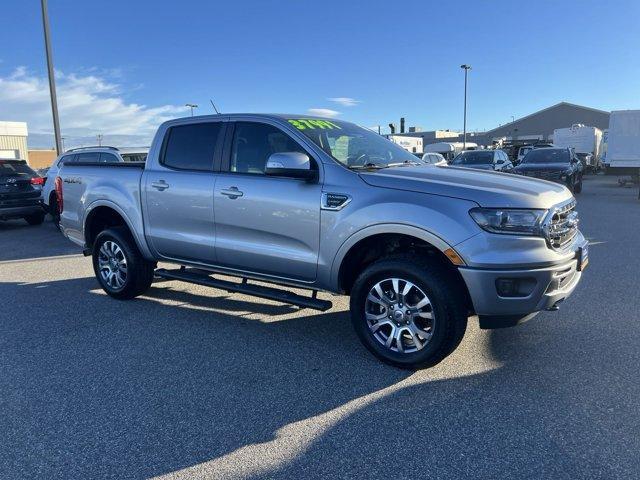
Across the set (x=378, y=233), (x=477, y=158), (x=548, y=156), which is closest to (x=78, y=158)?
(x=378, y=233)

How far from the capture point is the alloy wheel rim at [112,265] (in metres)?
5.73

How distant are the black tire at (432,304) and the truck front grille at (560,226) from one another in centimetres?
73

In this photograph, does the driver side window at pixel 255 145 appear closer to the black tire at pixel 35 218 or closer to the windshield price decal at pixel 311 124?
the windshield price decal at pixel 311 124

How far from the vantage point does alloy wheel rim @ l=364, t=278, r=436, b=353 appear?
3.76 m

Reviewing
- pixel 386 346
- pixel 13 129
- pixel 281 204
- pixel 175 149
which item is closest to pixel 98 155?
pixel 175 149

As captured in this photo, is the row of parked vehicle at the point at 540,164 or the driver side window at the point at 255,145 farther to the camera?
the row of parked vehicle at the point at 540,164

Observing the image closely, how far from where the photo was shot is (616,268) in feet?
22.7

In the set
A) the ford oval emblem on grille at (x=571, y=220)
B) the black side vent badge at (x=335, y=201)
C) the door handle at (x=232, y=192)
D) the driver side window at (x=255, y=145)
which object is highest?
the driver side window at (x=255, y=145)

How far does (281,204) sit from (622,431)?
2.85 m

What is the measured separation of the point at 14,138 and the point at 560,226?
4872 centimetres

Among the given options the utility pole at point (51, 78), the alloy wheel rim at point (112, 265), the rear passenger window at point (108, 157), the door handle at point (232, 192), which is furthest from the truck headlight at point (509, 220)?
the utility pole at point (51, 78)

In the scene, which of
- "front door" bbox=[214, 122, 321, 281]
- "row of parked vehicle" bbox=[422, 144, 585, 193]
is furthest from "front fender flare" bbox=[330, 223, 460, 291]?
"row of parked vehicle" bbox=[422, 144, 585, 193]

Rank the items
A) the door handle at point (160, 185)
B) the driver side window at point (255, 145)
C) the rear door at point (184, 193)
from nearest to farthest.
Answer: the driver side window at point (255, 145) → the rear door at point (184, 193) → the door handle at point (160, 185)

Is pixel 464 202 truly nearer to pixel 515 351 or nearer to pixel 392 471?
pixel 515 351
